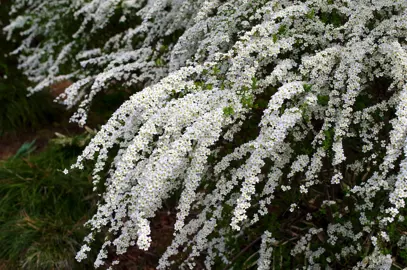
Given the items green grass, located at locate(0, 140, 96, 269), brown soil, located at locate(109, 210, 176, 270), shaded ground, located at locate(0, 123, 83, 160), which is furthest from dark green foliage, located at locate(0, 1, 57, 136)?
brown soil, located at locate(109, 210, 176, 270)

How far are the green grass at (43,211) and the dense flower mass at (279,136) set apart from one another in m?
0.91

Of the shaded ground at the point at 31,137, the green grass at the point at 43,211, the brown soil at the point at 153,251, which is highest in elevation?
the green grass at the point at 43,211

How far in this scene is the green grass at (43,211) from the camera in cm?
318

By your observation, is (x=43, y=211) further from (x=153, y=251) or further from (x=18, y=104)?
(x=18, y=104)

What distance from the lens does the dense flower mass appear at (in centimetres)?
187

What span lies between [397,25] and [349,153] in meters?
0.83

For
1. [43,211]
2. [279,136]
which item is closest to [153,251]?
[43,211]

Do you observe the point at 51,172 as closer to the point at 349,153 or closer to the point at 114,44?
the point at 114,44

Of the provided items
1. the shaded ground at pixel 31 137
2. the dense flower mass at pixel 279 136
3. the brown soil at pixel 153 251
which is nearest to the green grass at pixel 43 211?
the brown soil at pixel 153 251

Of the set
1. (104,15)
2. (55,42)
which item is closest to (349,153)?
(104,15)

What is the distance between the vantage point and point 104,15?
3.88m

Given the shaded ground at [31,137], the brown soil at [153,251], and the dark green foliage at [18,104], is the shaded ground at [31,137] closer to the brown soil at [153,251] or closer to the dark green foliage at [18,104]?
the dark green foliage at [18,104]

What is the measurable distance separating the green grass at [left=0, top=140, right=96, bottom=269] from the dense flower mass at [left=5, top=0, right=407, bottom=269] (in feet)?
2.99

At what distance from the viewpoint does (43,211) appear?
3529 millimetres
